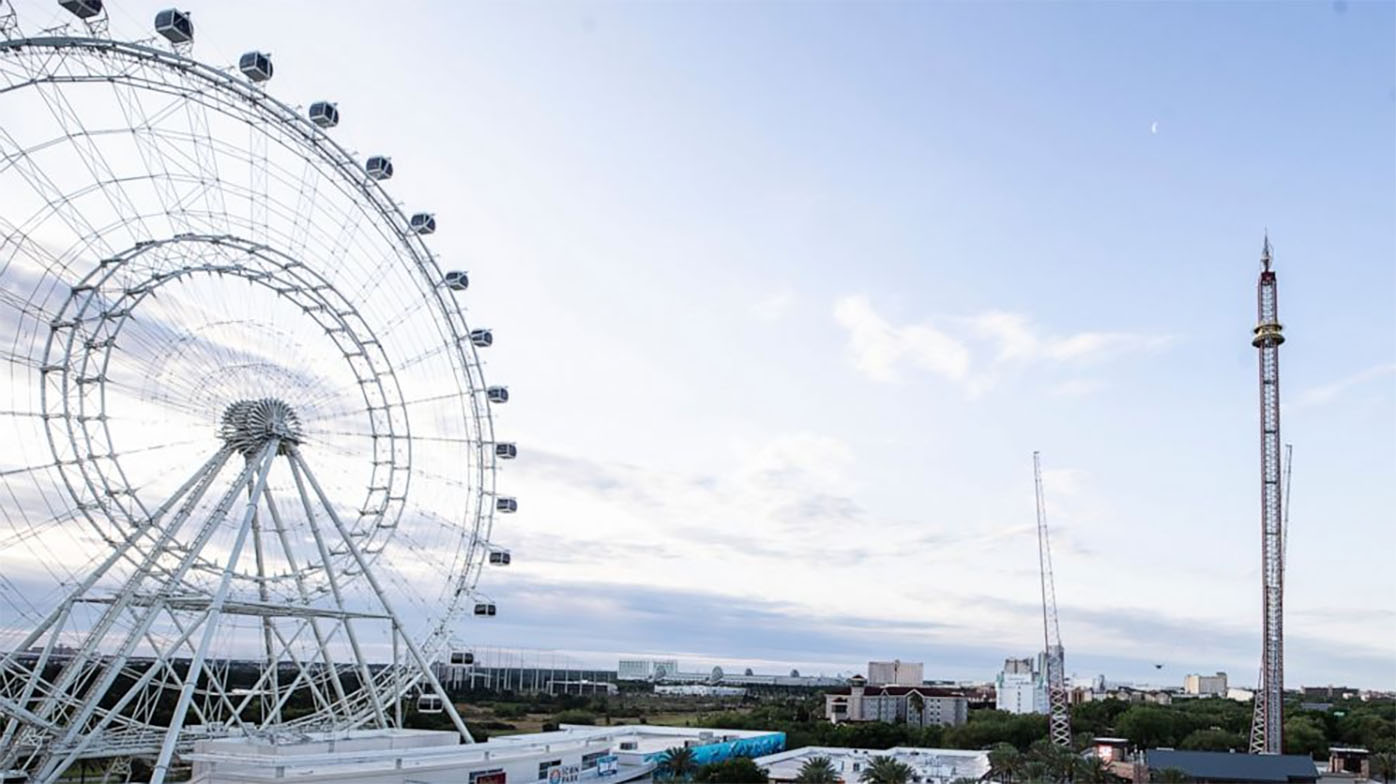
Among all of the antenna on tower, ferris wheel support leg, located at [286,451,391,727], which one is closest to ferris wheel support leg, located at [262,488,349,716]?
ferris wheel support leg, located at [286,451,391,727]

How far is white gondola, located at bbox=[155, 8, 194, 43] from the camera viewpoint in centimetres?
3594

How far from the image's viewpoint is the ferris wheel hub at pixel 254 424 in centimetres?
4479

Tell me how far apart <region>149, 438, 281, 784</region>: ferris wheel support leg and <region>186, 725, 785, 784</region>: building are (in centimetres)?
233

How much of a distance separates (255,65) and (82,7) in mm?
7261

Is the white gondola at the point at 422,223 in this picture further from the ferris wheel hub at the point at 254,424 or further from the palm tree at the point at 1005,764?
the palm tree at the point at 1005,764

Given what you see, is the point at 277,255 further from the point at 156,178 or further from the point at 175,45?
the point at 175,45

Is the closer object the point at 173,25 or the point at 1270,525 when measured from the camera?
the point at 173,25

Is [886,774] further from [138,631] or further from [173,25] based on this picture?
[173,25]

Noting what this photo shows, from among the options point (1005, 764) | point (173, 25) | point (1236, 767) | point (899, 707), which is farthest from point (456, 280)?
point (899, 707)

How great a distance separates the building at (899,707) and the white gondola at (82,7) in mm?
133803

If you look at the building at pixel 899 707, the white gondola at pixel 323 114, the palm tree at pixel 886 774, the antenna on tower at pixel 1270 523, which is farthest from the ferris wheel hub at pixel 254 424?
the building at pixel 899 707

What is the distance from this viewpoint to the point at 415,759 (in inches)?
1786

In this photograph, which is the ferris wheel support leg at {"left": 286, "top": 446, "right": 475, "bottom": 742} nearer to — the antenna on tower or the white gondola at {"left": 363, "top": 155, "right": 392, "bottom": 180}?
the white gondola at {"left": 363, "top": 155, "right": 392, "bottom": 180}

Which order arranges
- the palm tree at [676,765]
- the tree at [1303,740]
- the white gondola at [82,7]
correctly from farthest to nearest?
the tree at [1303,740], the palm tree at [676,765], the white gondola at [82,7]
